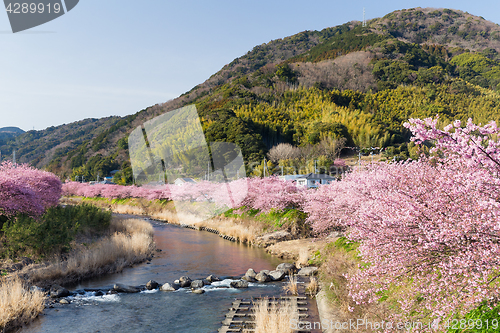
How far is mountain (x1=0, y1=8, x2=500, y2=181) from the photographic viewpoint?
8419 centimetres

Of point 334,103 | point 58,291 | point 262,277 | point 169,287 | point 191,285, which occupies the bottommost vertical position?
point 262,277

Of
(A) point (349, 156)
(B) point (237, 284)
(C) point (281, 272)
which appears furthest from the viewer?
(A) point (349, 156)

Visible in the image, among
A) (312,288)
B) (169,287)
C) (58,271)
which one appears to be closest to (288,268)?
(312,288)

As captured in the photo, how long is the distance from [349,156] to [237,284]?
6876cm

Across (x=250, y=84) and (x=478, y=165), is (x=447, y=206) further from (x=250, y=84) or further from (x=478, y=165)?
(x=250, y=84)

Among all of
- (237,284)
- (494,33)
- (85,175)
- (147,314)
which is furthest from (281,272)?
(494,33)

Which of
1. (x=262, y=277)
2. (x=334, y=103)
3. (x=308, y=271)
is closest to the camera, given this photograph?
(x=262, y=277)

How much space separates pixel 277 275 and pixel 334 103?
103m

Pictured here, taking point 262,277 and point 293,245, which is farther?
point 293,245

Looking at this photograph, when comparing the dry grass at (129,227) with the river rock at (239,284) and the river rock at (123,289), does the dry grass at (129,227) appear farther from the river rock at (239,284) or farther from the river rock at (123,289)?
the river rock at (239,284)

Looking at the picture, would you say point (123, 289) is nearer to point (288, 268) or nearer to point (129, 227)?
point (288, 268)

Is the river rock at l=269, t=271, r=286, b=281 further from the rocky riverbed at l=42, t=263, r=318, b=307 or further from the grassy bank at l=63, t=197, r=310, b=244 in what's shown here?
the grassy bank at l=63, t=197, r=310, b=244

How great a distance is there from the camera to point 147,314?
11.3m

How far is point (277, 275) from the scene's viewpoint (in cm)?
1527
